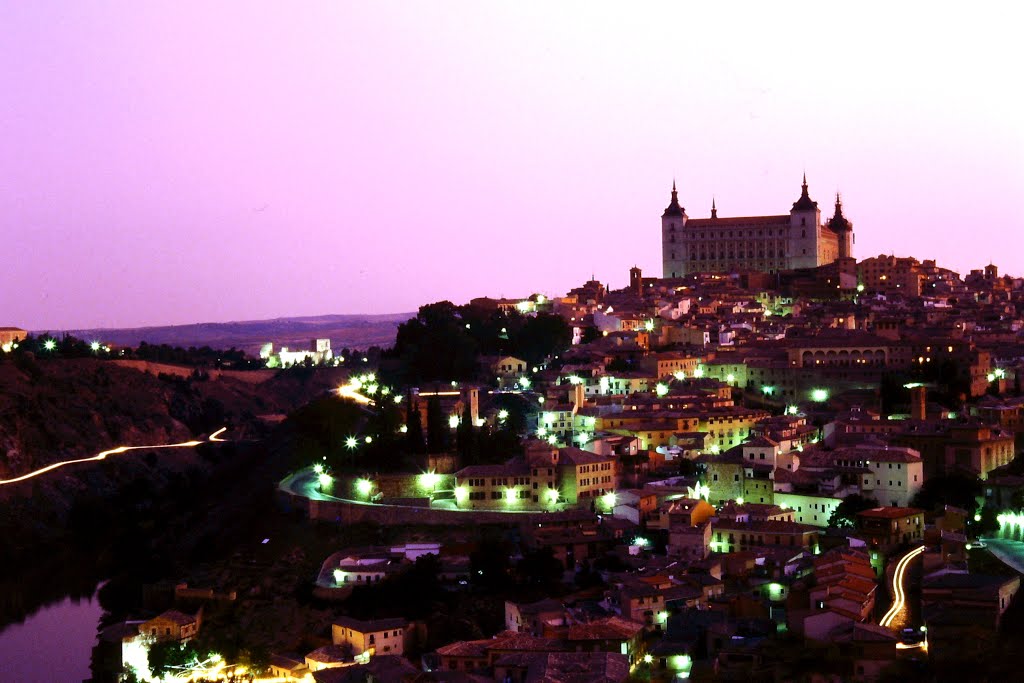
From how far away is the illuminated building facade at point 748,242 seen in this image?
48.3 meters

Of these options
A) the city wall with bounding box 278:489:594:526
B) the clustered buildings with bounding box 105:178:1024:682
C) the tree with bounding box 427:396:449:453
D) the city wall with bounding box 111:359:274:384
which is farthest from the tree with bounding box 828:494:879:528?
the city wall with bounding box 111:359:274:384

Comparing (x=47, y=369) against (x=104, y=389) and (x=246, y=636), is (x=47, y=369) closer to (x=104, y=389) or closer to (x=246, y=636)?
(x=104, y=389)

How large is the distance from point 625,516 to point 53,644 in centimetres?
906

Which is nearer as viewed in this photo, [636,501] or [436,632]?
[436,632]

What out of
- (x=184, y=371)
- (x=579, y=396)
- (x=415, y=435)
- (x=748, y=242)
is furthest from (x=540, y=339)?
(x=184, y=371)

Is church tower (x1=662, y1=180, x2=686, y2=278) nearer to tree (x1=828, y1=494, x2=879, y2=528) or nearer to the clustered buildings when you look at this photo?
the clustered buildings

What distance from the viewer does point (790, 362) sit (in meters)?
29.4

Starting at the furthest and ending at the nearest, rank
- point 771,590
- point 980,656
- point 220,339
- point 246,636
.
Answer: point 220,339 < point 246,636 < point 771,590 < point 980,656

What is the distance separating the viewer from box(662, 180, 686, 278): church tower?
4944cm

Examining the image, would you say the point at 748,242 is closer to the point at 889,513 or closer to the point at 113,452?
the point at 113,452

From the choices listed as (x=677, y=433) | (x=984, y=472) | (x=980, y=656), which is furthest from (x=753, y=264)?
(x=980, y=656)

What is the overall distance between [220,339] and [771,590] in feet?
269

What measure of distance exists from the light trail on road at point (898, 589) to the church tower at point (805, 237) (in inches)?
1160

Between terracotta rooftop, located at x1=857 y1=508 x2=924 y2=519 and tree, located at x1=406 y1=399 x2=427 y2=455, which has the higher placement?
tree, located at x1=406 y1=399 x2=427 y2=455
